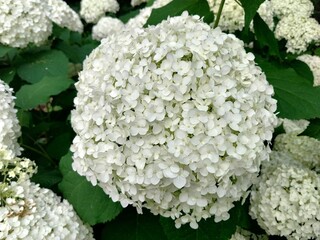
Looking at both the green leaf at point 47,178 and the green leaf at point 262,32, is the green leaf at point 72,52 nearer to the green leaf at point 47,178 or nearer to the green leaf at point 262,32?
the green leaf at point 47,178

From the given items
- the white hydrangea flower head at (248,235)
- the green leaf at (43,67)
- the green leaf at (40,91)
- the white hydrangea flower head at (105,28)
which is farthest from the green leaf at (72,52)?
the white hydrangea flower head at (248,235)

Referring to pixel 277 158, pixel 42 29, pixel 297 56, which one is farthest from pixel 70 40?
pixel 277 158

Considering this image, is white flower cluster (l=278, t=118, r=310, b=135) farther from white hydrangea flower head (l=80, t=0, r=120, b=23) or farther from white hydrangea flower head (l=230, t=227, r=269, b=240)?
white hydrangea flower head (l=80, t=0, r=120, b=23)

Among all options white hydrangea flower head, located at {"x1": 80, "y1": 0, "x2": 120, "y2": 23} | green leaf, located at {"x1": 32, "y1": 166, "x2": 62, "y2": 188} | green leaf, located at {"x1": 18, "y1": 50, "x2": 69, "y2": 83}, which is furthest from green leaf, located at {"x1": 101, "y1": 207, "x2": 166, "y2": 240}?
white hydrangea flower head, located at {"x1": 80, "y1": 0, "x2": 120, "y2": 23}

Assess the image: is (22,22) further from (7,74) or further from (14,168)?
(14,168)

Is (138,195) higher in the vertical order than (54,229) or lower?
higher

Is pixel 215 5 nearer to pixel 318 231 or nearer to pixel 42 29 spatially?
pixel 42 29

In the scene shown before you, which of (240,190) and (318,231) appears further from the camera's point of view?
(318,231)
